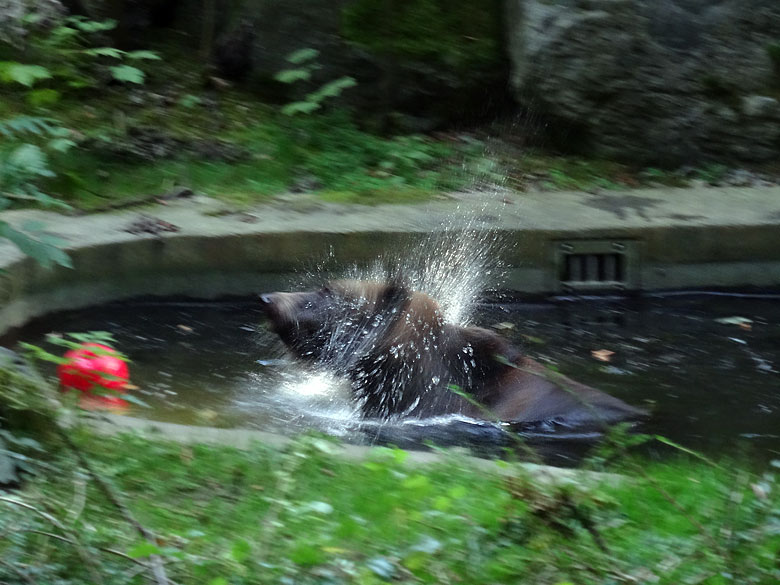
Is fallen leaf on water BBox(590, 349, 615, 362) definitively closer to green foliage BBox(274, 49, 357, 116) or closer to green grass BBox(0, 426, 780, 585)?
green grass BBox(0, 426, 780, 585)

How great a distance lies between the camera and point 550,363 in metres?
6.08

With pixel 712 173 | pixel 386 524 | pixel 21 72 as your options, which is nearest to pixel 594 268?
pixel 712 173

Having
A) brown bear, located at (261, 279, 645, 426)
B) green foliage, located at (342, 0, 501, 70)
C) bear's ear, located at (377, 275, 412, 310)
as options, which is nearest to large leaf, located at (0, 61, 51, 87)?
green foliage, located at (342, 0, 501, 70)

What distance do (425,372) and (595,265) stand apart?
2.68 meters

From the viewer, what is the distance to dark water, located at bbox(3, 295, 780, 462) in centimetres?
513

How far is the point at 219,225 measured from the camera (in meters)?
7.48

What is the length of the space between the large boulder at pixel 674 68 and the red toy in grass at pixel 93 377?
20.1 feet

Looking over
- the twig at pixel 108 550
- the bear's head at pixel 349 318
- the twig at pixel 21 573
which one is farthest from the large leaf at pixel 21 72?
the twig at pixel 21 573

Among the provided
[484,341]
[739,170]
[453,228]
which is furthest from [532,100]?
[484,341]

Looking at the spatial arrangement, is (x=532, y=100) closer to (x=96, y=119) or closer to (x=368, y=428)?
(x=96, y=119)

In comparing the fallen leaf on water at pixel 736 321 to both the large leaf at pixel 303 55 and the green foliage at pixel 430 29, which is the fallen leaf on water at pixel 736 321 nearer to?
the green foliage at pixel 430 29

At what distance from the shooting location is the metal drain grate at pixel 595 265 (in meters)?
7.48

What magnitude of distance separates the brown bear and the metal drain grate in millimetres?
2241

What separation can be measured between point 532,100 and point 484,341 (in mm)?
4992
